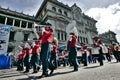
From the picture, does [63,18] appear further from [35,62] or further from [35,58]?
[35,62]

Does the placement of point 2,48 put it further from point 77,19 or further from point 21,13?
point 77,19

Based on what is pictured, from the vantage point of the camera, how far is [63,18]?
3441 cm

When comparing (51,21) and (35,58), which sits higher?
(51,21)

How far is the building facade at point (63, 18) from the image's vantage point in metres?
31.8

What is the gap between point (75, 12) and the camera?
39.5 meters

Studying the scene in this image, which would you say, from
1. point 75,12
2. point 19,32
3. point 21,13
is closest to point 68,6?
point 75,12

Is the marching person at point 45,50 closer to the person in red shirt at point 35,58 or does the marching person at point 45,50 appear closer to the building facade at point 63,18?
the person in red shirt at point 35,58

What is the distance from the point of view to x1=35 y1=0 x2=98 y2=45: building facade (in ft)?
104

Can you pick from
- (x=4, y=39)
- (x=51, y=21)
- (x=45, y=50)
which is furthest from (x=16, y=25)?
(x=45, y=50)

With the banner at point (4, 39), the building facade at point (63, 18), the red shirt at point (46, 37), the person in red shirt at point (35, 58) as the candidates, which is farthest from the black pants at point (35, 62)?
the building facade at point (63, 18)

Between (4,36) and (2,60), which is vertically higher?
(4,36)

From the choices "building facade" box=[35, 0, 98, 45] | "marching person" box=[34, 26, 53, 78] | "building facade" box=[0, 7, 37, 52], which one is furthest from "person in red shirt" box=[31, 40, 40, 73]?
"building facade" box=[35, 0, 98, 45]

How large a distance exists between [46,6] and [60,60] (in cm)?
2236

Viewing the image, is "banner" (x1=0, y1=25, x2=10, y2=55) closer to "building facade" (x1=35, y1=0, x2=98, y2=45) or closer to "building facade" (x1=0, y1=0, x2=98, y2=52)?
"building facade" (x1=0, y1=0, x2=98, y2=52)
